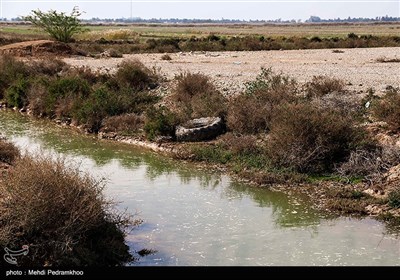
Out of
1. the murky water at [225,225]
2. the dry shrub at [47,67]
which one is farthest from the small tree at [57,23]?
the murky water at [225,225]

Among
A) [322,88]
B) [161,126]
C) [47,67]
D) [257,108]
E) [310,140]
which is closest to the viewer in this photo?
[310,140]

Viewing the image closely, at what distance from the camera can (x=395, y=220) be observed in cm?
1099

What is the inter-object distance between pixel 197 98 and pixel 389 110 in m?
6.80

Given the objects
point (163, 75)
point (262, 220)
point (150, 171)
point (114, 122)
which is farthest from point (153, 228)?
point (163, 75)

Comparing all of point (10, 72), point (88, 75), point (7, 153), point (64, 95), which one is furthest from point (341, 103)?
point (10, 72)

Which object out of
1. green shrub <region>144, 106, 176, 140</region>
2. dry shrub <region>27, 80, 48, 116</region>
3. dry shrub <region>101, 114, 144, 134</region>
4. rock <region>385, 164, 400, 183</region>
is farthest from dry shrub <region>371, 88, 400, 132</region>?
dry shrub <region>27, 80, 48, 116</region>

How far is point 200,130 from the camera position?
57.2 feet

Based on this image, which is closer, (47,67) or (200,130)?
(200,130)

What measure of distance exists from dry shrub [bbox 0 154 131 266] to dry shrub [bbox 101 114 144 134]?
1044 cm

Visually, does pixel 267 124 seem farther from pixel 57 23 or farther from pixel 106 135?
pixel 57 23

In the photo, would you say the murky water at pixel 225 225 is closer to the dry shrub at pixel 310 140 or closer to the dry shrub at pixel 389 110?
the dry shrub at pixel 310 140

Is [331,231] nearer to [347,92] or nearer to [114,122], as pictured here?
[347,92]

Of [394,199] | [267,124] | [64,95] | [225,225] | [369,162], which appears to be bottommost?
[225,225]

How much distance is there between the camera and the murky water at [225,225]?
946 cm
